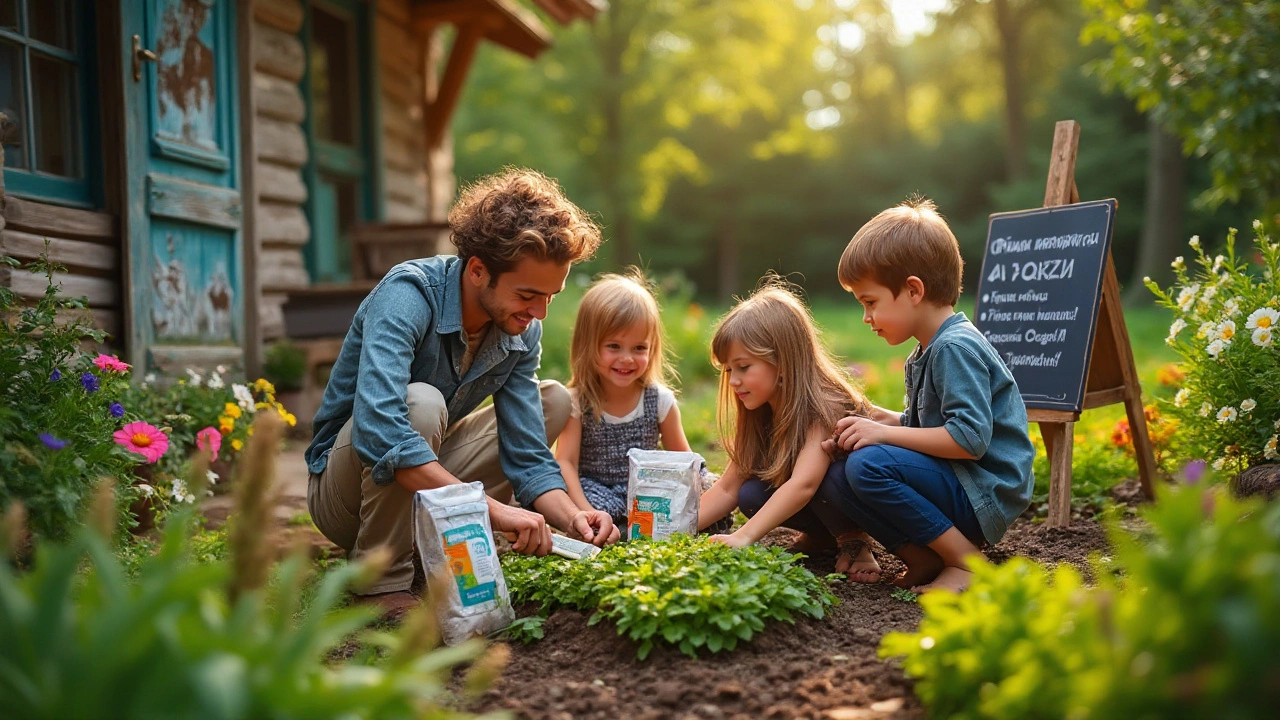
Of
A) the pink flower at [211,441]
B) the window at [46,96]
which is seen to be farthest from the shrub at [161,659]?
the window at [46,96]

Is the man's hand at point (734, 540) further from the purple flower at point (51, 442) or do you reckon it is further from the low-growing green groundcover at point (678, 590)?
the purple flower at point (51, 442)

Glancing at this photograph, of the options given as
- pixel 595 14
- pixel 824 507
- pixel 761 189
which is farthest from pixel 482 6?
pixel 761 189

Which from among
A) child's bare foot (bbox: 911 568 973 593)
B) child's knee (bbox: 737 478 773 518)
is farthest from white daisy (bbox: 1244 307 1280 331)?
child's knee (bbox: 737 478 773 518)

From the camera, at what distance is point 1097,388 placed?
365 centimetres

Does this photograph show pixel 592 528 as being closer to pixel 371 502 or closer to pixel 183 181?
pixel 371 502

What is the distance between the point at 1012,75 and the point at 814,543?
18.1 metres

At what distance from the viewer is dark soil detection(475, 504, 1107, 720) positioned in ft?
6.12

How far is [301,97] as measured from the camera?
6.32 meters

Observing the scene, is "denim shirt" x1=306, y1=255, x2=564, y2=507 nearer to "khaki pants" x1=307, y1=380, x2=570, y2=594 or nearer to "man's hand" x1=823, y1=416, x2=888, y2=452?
"khaki pants" x1=307, y1=380, x2=570, y2=594

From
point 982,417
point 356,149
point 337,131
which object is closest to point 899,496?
point 982,417

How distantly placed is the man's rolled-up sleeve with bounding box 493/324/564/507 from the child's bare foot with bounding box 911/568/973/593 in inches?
44.4

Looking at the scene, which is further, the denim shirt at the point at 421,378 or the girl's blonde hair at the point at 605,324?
the girl's blonde hair at the point at 605,324

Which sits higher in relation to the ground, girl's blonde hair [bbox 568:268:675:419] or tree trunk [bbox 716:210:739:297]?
tree trunk [bbox 716:210:739:297]

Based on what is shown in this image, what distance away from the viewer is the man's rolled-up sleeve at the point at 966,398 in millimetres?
2637
